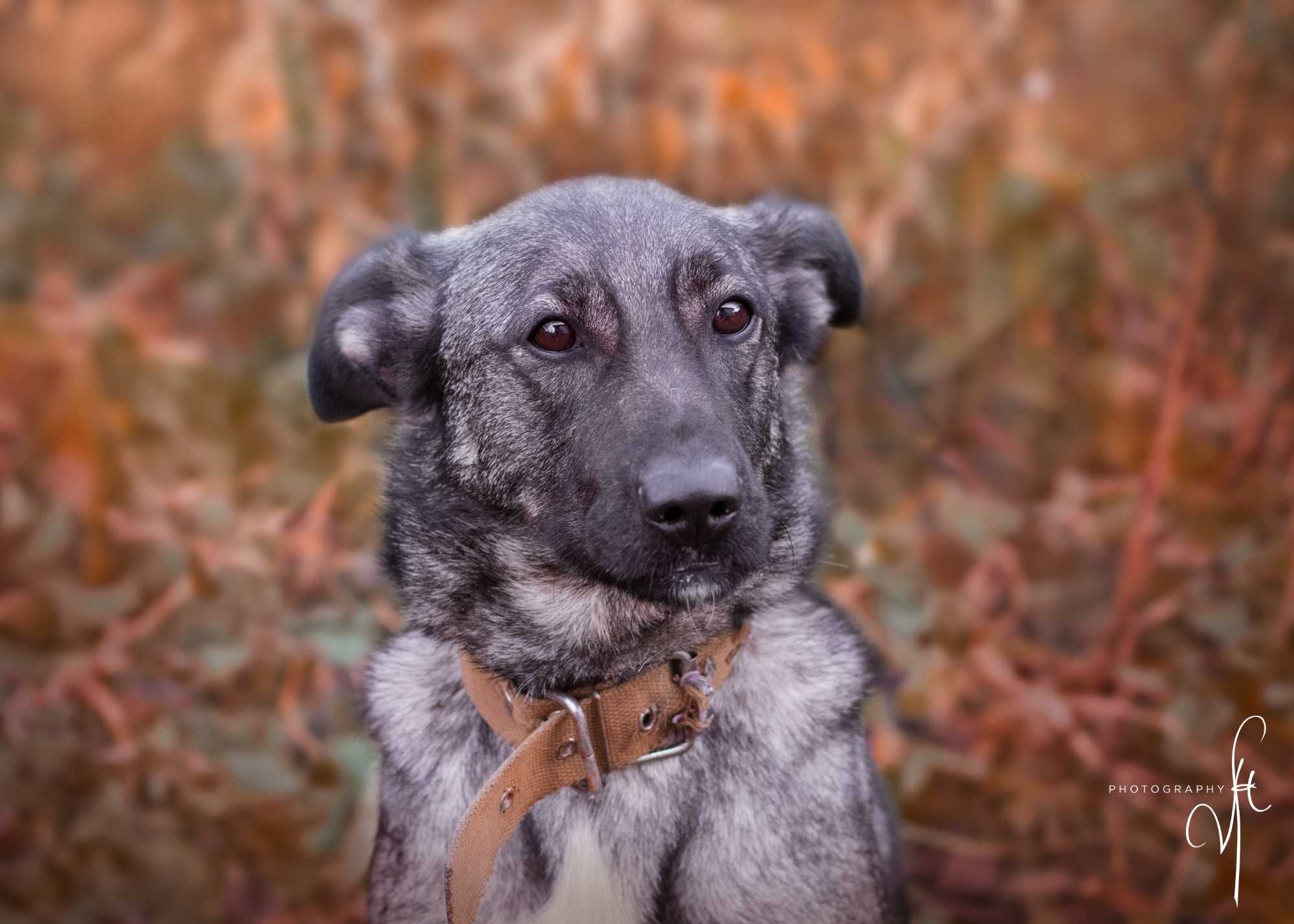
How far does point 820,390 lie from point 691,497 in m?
2.06

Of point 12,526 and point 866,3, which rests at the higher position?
point 866,3

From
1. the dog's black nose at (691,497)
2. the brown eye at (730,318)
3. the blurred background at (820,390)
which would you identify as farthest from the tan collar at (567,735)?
the blurred background at (820,390)

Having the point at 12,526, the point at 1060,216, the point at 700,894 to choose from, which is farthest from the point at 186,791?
the point at 1060,216

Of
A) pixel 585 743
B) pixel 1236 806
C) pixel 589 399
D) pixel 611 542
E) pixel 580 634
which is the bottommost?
pixel 1236 806

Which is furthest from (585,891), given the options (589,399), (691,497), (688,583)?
(589,399)

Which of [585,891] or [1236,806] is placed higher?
[585,891]

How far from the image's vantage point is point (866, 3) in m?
3.98

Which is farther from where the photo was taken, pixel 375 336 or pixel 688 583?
pixel 375 336

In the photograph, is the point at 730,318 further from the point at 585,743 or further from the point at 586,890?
the point at 586,890

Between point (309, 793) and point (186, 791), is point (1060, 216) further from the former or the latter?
point (186, 791)

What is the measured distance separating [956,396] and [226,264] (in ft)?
8.53

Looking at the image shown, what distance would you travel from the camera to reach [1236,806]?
362 centimetres

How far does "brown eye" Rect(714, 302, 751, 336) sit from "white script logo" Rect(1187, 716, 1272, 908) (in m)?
2.32

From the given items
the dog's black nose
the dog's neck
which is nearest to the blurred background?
the dog's neck
